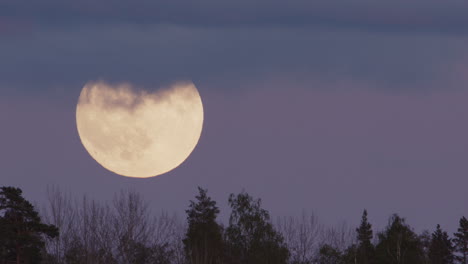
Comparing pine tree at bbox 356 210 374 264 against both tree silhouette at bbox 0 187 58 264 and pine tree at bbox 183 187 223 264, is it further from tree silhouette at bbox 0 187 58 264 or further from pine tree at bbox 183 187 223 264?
tree silhouette at bbox 0 187 58 264

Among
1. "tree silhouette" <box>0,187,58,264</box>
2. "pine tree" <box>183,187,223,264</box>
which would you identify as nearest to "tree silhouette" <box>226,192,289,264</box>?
"pine tree" <box>183,187,223,264</box>

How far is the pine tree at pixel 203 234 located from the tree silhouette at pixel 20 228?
30.2 metres

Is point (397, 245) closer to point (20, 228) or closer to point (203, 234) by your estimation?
point (203, 234)

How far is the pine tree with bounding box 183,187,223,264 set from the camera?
8288 cm

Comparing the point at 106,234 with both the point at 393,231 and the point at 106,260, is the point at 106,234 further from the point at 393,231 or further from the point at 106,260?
the point at 393,231

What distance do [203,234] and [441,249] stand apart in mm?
28406

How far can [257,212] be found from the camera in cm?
9144

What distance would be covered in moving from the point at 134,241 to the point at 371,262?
21.3 meters

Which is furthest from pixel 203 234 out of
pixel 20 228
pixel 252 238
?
pixel 20 228

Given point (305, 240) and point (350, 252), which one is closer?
point (350, 252)

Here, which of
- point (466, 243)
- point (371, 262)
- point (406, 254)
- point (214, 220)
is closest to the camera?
point (406, 254)

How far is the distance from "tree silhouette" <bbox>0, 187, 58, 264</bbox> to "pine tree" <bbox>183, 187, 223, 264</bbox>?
30.2 metres

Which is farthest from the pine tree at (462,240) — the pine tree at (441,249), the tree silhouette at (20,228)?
the tree silhouette at (20,228)

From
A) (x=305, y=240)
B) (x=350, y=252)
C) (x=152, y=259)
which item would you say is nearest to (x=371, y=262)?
(x=350, y=252)
